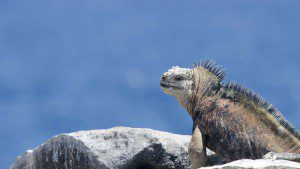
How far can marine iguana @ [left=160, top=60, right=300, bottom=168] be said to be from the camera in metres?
11.6

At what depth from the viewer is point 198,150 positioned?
39.5ft

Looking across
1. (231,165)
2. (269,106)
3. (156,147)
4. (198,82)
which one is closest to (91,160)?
(156,147)

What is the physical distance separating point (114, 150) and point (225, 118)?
2.09m

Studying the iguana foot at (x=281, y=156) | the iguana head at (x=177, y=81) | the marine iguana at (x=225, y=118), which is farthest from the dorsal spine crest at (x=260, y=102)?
the iguana foot at (x=281, y=156)

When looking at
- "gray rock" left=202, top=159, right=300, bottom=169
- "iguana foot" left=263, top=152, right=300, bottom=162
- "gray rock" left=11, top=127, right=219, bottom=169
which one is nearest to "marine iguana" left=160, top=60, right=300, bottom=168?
"gray rock" left=11, top=127, right=219, bottom=169

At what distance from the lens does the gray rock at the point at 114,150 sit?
12.8 metres

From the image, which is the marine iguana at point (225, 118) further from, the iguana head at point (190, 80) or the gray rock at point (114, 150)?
the gray rock at point (114, 150)

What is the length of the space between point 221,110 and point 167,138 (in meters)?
1.89

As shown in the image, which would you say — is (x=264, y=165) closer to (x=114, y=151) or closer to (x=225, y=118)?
(x=225, y=118)

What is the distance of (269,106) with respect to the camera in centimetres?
1203

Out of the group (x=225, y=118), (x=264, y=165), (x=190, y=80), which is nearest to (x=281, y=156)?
(x=264, y=165)

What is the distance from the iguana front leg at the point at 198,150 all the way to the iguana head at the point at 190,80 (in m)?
0.75

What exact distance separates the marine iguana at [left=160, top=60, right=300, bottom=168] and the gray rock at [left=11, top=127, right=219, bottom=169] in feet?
3.50

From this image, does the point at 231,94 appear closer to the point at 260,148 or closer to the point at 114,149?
the point at 260,148
